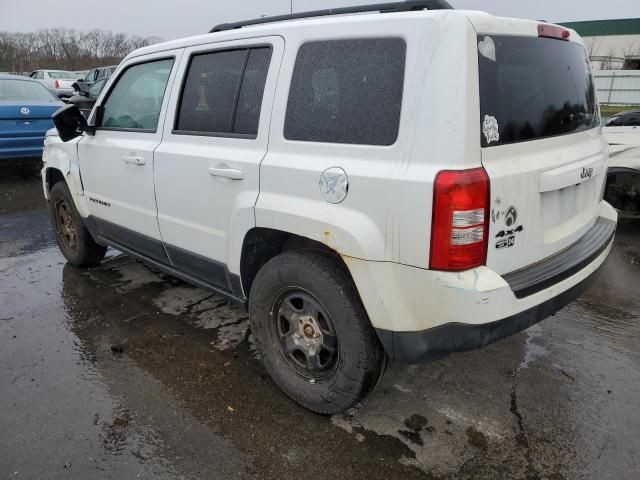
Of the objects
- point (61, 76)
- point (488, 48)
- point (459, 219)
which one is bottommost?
point (459, 219)

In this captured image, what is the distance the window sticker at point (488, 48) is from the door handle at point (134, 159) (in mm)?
2289

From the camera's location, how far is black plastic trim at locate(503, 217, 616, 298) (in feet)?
7.36

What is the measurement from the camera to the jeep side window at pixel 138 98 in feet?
11.3

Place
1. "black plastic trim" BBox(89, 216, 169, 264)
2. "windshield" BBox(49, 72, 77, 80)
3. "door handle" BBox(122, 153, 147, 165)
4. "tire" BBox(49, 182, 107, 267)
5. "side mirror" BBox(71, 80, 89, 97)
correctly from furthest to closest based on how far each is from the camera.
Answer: "windshield" BBox(49, 72, 77, 80)
"side mirror" BBox(71, 80, 89, 97)
"tire" BBox(49, 182, 107, 267)
"black plastic trim" BBox(89, 216, 169, 264)
"door handle" BBox(122, 153, 147, 165)

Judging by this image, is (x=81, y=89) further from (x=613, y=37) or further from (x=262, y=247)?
(x=613, y=37)

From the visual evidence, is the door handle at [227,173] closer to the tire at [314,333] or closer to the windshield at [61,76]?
the tire at [314,333]

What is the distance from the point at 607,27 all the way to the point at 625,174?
44060mm

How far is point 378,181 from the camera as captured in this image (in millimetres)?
2133

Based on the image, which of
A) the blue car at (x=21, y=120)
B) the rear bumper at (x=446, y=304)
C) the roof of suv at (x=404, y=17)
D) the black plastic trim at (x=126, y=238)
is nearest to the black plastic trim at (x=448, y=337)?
the rear bumper at (x=446, y=304)

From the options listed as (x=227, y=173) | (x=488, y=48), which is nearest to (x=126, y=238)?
(x=227, y=173)

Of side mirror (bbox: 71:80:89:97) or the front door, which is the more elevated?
side mirror (bbox: 71:80:89:97)

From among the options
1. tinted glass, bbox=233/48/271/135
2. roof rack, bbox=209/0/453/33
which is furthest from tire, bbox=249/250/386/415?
roof rack, bbox=209/0/453/33

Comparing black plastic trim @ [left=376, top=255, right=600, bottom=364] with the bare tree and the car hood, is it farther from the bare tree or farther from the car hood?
the bare tree

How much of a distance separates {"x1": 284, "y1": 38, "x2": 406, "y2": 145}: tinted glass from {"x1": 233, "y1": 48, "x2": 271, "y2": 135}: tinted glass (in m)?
0.25
